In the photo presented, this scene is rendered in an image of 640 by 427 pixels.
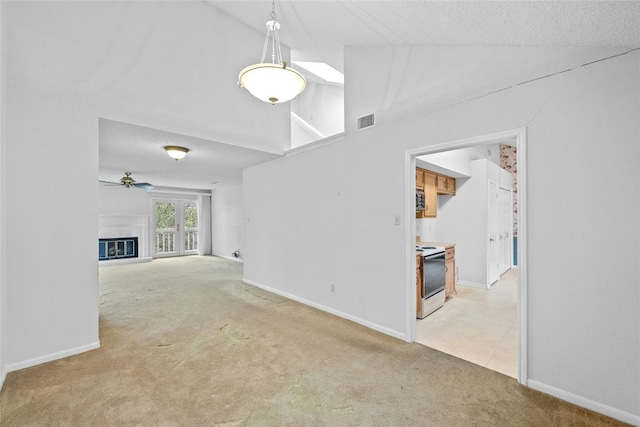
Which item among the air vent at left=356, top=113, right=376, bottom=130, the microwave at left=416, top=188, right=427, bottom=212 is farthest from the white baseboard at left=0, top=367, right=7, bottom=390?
the microwave at left=416, top=188, right=427, bottom=212

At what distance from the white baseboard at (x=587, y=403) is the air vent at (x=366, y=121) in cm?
288

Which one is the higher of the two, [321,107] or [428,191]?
[321,107]

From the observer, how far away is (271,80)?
2.04 metres

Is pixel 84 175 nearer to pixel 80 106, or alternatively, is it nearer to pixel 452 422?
pixel 80 106

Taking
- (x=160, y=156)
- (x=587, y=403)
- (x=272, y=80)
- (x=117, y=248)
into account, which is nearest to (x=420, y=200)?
(x=587, y=403)

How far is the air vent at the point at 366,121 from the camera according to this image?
132 inches

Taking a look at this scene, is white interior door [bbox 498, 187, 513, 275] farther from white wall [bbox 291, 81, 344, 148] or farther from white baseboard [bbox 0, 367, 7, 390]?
white baseboard [bbox 0, 367, 7, 390]

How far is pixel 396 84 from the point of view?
10.3 ft

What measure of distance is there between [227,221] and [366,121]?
7.17m

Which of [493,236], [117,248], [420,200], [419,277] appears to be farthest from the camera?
[117,248]

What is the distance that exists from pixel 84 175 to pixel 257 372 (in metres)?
2.61

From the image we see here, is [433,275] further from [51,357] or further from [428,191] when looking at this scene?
[51,357]

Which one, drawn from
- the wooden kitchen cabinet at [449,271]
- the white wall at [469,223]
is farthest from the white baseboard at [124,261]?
the wooden kitchen cabinet at [449,271]

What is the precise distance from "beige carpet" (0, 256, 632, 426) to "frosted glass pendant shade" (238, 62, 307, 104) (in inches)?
91.9
